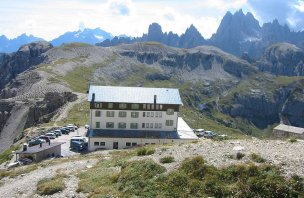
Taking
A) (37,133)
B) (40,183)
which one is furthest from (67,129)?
(40,183)

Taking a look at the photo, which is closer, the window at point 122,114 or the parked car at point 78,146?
the parked car at point 78,146

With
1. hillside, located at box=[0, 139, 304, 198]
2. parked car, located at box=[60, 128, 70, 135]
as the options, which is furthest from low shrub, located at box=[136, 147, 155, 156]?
parked car, located at box=[60, 128, 70, 135]

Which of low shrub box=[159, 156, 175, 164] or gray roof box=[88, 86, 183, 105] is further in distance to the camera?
gray roof box=[88, 86, 183, 105]

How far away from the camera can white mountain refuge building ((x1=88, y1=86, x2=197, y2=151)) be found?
8981 centimetres

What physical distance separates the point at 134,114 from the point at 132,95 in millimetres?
4593

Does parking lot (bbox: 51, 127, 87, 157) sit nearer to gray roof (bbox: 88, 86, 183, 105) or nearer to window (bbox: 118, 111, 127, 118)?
gray roof (bbox: 88, 86, 183, 105)

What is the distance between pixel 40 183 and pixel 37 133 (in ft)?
238

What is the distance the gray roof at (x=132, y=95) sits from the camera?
91250 millimetres

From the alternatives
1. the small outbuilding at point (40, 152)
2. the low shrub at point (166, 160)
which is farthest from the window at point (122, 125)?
the low shrub at point (166, 160)

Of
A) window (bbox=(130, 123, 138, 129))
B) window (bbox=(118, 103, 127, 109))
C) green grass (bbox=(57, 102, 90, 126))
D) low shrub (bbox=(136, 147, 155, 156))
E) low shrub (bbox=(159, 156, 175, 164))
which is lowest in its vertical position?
green grass (bbox=(57, 102, 90, 126))

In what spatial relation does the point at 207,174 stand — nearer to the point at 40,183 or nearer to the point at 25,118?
the point at 40,183

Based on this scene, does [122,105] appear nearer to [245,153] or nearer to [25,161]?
[25,161]

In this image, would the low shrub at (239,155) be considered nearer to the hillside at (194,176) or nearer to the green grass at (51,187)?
the hillside at (194,176)

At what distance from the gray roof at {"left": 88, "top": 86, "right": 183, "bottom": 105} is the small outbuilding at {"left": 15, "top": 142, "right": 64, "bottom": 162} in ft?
55.6
